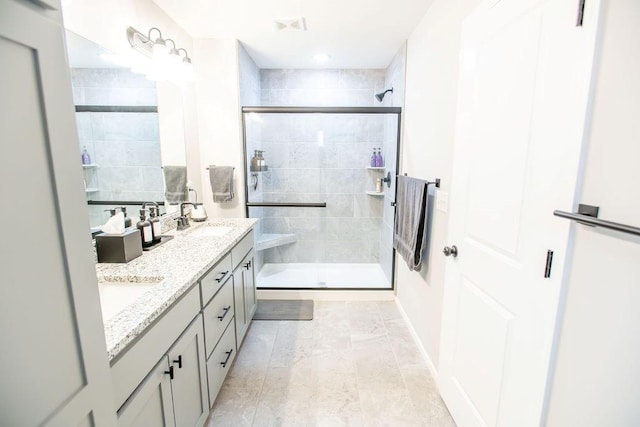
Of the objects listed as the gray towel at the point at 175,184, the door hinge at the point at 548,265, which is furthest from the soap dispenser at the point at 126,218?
the door hinge at the point at 548,265

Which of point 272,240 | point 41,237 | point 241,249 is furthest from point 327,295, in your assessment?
point 41,237

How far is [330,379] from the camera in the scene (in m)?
1.99

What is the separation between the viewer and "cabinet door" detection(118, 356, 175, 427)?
95 cm

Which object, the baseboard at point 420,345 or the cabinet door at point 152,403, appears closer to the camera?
the cabinet door at point 152,403

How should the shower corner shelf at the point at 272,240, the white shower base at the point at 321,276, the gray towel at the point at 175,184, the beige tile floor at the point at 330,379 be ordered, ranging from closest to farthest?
1. the beige tile floor at the point at 330,379
2. the gray towel at the point at 175,184
3. the white shower base at the point at 321,276
4. the shower corner shelf at the point at 272,240

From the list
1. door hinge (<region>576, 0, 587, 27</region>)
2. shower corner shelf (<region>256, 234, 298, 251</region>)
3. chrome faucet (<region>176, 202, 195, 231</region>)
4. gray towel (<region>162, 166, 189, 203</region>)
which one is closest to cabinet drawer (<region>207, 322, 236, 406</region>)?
chrome faucet (<region>176, 202, 195, 231</region>)

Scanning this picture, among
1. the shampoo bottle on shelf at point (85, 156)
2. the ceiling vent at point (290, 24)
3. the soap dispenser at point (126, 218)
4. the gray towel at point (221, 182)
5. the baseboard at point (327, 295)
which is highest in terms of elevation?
the ceiling vent at point (290, 24)

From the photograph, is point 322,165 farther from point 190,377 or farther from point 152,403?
point 152,403

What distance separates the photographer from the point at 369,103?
3.68 meters

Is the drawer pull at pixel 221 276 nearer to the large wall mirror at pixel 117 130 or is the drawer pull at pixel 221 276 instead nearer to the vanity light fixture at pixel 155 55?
the large wall mirror at pixel 117 130

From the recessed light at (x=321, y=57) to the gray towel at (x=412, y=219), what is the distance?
1570mm

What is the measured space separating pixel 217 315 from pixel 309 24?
7.46 feet

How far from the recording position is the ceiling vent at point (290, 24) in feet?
7.54

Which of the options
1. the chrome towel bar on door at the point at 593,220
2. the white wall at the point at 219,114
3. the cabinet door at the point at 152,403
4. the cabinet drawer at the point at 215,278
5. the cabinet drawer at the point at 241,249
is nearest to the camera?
the chrome towel bar on door at the point at 593,220
